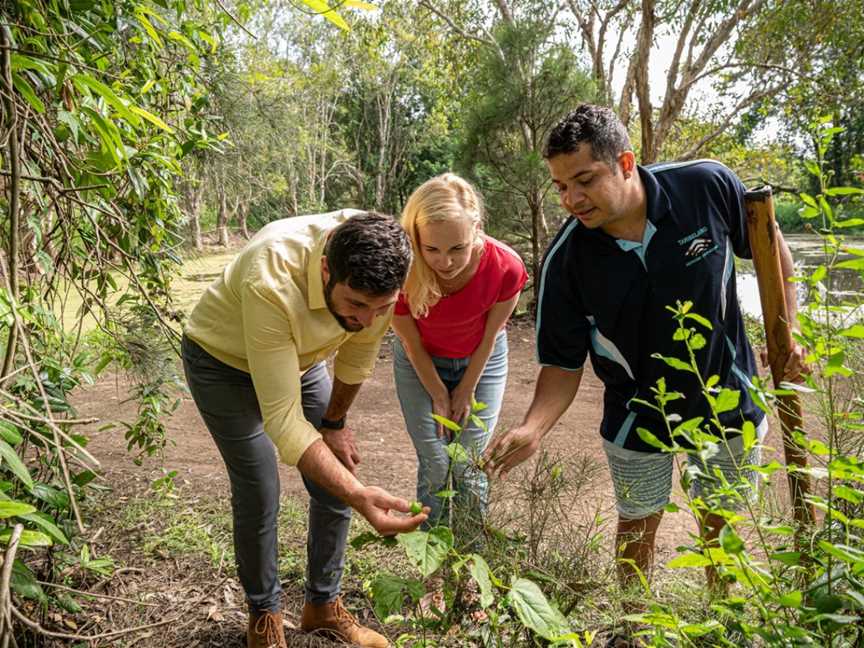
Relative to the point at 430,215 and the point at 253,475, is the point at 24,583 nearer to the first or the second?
the point at 253,475

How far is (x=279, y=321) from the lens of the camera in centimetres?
173

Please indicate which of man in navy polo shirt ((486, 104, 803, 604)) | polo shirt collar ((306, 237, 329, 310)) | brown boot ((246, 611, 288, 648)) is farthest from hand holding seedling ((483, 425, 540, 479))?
brown boot ((246, 611, 288, 648))

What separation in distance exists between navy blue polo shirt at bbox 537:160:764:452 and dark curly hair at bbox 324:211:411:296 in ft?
2.14

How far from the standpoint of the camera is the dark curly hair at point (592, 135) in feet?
6.01

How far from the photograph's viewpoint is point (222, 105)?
5.33 m

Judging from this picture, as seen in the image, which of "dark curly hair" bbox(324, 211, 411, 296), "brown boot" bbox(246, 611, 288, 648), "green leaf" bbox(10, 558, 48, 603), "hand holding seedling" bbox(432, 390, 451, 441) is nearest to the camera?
"green leaf" bbox(10, 558, 48, 603)

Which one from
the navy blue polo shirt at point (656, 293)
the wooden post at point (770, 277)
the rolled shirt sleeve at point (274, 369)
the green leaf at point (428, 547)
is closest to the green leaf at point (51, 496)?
the rolled shirt sleeve at point (274, 369)

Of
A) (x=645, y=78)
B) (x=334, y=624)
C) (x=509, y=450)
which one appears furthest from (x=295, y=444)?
(x=645, y=78)

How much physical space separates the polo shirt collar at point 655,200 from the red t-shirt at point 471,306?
705 millimetres

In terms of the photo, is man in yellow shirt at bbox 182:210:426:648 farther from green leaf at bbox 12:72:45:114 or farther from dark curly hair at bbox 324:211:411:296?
green leaf at bbox 12:72:45:114

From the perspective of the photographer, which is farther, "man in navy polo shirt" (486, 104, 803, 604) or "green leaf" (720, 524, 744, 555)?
"man in navy polo shirt" (486, 104, 803, 604)

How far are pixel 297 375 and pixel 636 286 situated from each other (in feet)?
3.44

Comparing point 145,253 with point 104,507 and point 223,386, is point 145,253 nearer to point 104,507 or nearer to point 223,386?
point 223,386

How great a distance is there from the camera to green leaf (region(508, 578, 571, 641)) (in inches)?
38.2
